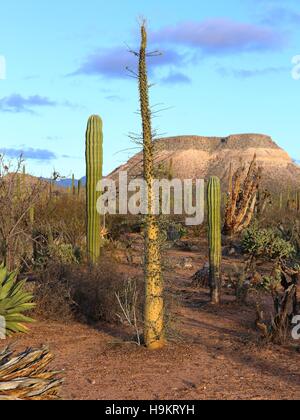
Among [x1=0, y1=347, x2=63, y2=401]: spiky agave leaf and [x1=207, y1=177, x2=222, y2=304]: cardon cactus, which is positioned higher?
[x1=207, y1=177, x2=222, y2=304]: cardon cactus

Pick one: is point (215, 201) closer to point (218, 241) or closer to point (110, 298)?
point (218, 241)

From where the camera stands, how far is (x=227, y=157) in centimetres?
8075

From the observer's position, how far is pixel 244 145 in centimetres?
8450

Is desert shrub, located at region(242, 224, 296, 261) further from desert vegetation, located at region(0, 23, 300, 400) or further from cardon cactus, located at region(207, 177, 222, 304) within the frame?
cardon cactus, located at region(207, 177, 222, 304)

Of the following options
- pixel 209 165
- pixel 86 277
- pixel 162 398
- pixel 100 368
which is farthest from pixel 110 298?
pixel 209 165

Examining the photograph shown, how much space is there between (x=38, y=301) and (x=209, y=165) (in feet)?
Result: 238

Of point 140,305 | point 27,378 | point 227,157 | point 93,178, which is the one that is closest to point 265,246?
point 93,178

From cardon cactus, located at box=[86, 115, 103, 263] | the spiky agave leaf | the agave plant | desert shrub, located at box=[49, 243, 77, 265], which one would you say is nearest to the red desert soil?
the agave plant

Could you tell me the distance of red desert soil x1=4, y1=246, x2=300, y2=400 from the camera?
6.53m

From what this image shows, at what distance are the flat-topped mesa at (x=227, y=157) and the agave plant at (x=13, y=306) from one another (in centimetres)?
6567

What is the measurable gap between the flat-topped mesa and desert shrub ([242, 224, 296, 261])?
196 ft

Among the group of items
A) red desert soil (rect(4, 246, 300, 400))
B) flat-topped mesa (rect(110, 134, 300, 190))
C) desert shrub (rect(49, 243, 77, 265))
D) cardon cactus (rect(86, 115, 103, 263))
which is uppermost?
flat-topped mesa (rect(110, 134, 300, 190))

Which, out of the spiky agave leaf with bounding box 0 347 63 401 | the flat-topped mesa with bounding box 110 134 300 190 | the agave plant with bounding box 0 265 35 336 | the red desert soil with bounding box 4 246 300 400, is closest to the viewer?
the spiky agave leaf with bounding box 0 347 63 401
